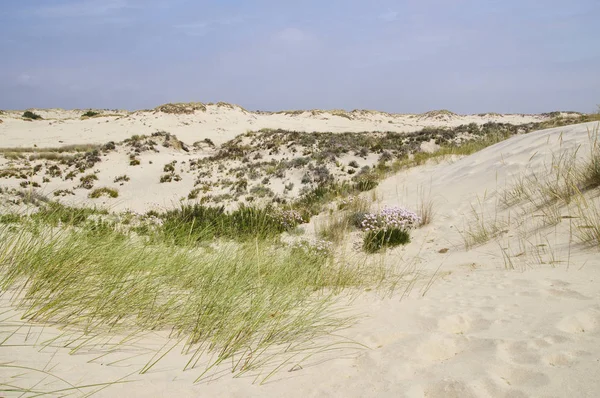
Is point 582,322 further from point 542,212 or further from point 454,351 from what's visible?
point 542,212

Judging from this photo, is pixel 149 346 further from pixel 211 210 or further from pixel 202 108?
pixel 202 108

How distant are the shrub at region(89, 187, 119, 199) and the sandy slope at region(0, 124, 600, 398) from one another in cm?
1367

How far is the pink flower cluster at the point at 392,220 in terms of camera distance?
6.96 meters

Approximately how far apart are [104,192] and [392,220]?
12.9 meters

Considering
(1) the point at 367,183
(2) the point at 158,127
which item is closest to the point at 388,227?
(1) the point at 367,183

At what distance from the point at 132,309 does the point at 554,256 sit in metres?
4.25

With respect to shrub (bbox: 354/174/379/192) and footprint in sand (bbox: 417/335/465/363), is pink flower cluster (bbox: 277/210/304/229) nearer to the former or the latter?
shrub (bbox: 354/174/379/192)

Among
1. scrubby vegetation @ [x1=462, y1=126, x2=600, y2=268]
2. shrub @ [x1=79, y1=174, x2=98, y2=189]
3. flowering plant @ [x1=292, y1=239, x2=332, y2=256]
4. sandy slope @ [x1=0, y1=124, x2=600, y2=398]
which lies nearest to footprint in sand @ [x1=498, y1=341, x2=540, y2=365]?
sandy slope @ [x1=0, y1=124, x2=600, y2=398]

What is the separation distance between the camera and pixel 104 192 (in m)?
15.1

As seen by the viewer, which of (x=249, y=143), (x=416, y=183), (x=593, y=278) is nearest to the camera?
(x=593, y=278)

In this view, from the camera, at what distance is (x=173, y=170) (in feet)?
59.7

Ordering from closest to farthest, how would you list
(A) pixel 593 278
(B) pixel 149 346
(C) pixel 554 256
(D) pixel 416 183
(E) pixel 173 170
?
1. (B) pixel 149 346
2. (A) pixel 593 278
3. (C) pixel 554 256
4. (D) pixel 416 183
5. (E) pixel 173 170

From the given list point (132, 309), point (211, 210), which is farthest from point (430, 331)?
point (211, 210)

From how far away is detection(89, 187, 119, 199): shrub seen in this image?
47.2ft
